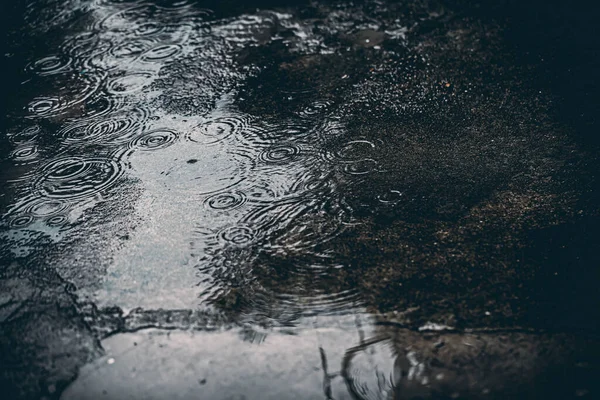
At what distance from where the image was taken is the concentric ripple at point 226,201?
2.38m

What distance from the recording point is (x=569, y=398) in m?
1.61

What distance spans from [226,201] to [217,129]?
24.0 inches

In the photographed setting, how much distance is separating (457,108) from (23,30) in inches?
124

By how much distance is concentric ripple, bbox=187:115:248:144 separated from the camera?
9.20ft

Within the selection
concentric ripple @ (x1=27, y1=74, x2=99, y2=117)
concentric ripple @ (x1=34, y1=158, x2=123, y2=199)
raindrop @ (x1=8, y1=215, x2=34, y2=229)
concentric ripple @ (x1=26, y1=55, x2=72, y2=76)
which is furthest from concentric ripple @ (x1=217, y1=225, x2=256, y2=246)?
concentric ripple @ (x1=26, y1=55, x2=72, y2=76)

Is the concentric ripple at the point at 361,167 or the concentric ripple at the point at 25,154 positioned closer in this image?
the concentric ripple at the point at 361,167

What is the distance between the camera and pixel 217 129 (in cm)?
287

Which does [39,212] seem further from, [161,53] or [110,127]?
[161,53]

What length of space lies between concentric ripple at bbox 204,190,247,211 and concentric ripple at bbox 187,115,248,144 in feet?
1.46

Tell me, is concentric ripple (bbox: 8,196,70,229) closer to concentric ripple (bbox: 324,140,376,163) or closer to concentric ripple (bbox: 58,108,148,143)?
concentric ripple (bbox: 58,108,148,143)

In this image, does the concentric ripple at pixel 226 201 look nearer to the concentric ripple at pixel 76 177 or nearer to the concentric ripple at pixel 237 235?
the concentric ripple at pixel 237 235

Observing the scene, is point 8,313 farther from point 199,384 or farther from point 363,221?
point 363,221

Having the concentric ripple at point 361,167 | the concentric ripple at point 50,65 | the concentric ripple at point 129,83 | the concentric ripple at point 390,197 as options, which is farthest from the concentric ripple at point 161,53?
the concentric ripple at point 390,197

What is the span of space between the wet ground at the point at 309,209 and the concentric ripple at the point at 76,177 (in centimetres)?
1
